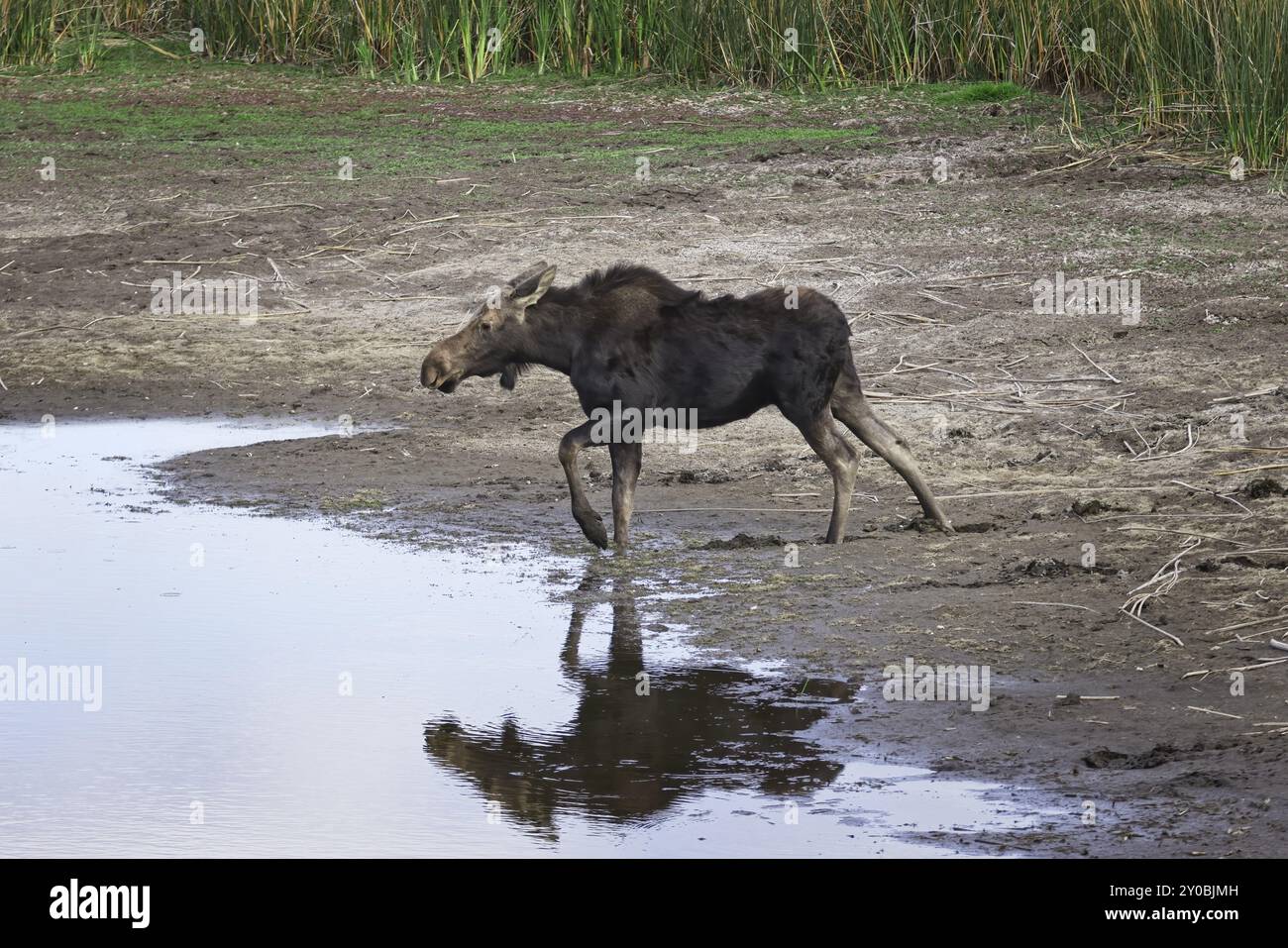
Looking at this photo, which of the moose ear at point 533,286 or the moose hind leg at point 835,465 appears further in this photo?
the moose ear at point 533,286

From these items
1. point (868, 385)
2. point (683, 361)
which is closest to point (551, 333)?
point (683, 361)

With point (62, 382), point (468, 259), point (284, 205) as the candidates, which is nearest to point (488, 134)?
point (284, 205)

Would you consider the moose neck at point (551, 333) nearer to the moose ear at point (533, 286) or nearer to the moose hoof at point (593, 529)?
the moose ear at point (533, 286)

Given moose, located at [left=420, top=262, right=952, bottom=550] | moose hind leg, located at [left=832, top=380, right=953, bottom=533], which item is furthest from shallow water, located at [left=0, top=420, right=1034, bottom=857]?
moose hind leg, located at [left=832, top=380, right=953, bottom=533]

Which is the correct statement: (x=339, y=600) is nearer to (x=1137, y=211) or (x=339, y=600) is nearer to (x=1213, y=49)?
(x=1137, y=211)

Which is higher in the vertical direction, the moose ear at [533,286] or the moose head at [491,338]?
the moose ear at [533,286]

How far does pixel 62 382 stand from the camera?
587 inches

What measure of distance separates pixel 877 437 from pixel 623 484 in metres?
1.38

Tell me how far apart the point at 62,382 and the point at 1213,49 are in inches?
394

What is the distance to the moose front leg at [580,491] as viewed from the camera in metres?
10.3

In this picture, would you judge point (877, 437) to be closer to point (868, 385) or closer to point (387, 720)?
point (868, 385)

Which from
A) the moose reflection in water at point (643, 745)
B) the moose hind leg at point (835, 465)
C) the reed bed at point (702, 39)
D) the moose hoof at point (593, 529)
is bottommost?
the moose reflection in water at point (643, 745)

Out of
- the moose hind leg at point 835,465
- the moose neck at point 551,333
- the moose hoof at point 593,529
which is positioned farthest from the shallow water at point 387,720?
the moose hind leg at point 835,465

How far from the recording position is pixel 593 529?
10352 millimetres
